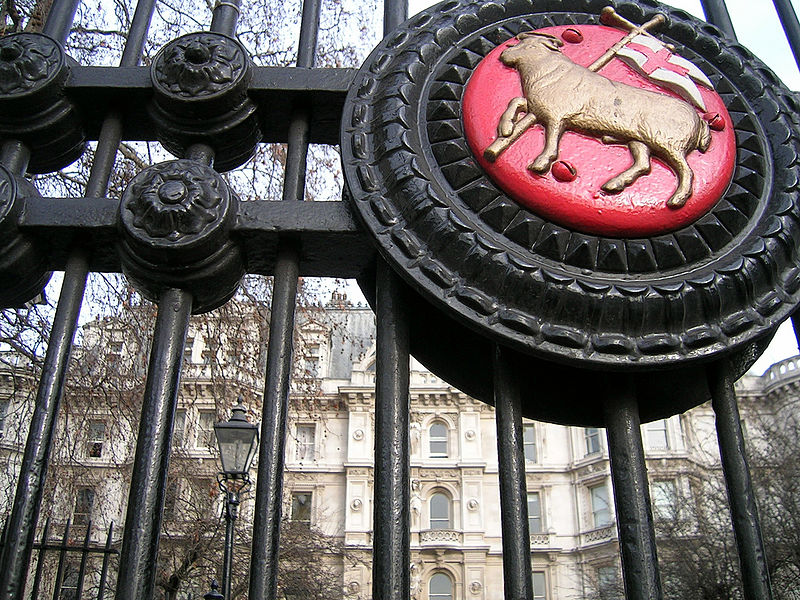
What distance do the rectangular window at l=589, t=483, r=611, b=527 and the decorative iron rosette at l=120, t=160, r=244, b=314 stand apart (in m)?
25.2

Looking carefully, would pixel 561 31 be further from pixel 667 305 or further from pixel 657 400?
pixel 657 400

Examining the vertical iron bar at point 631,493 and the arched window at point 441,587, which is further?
the arched window at point 441,587

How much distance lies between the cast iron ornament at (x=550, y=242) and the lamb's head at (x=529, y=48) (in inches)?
3.3

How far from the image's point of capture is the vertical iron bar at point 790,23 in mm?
2262

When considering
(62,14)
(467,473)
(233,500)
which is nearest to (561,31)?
(62,14)

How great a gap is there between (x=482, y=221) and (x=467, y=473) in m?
25.0

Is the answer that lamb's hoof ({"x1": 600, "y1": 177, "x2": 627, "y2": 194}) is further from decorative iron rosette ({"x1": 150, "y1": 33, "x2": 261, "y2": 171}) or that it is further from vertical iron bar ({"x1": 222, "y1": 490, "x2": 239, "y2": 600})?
vertical iron bar ({"x1": 222, "y1": 490, "x2": 239, "y2": 600})

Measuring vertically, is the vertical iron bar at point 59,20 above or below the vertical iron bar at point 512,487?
above

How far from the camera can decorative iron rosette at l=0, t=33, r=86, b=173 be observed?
77.4 inches

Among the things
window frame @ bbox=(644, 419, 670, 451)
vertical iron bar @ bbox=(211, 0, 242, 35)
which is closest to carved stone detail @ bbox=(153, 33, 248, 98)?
vertical iron bar @ bbox=(211, 0, 242, 35)

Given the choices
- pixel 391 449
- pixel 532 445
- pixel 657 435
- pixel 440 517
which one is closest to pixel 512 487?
pixel 391 449

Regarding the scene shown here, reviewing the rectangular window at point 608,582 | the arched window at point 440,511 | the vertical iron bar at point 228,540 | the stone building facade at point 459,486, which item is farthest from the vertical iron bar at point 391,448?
the arched window at point 440,511

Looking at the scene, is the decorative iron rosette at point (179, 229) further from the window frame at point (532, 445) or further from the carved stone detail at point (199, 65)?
the window frame at point (532, 445)

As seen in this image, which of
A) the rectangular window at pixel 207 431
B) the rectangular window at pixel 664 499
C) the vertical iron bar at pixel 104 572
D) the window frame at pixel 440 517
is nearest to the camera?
the vertical iron bar at pixel 104 572
